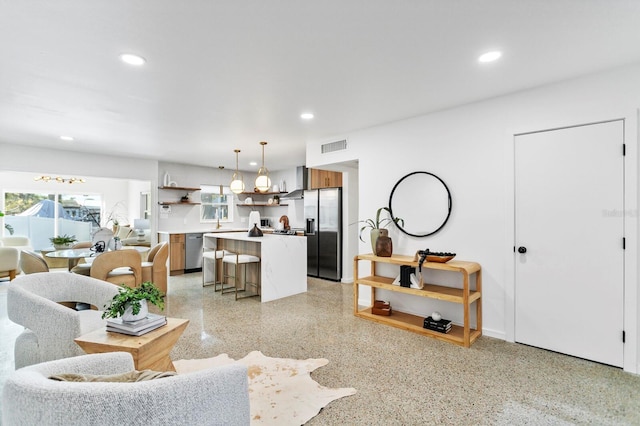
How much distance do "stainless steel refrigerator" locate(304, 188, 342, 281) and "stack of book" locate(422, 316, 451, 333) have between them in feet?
9.26

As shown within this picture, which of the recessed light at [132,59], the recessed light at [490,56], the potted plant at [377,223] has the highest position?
the recessed light at [490,56]

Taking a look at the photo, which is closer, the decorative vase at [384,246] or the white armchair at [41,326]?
the white armchair at [41,326]

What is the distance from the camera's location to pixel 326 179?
6484 mm

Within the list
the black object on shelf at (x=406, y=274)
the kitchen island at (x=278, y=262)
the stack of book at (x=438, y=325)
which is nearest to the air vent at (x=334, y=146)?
the kitchen island at (x=278, y=262)

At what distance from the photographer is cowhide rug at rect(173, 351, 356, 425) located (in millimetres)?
2055

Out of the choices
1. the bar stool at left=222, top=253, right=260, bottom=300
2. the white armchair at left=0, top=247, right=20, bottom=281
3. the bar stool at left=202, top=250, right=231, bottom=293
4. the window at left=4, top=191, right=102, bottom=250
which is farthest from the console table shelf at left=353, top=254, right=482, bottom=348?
the window at left=4, top=191, right=102, bottom=250

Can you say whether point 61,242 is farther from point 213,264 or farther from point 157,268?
point 213,264

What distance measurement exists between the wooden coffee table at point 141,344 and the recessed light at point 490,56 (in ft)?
10.0

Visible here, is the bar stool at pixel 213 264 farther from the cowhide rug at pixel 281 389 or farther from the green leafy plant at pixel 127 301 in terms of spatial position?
the green leafy plant at pixel 127 301

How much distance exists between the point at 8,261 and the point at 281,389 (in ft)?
21.2

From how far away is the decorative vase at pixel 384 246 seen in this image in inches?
152

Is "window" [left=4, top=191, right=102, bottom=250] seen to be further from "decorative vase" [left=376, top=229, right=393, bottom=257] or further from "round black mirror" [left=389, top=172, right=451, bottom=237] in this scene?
"round black mirror" [left=389, top=172, right=451, bottom=237]

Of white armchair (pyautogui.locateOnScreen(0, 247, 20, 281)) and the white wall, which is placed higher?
the white wall

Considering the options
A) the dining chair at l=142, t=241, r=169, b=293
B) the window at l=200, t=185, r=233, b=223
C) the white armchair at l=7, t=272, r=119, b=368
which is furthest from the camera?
the window at l=200, t=185, r=233, b=223
